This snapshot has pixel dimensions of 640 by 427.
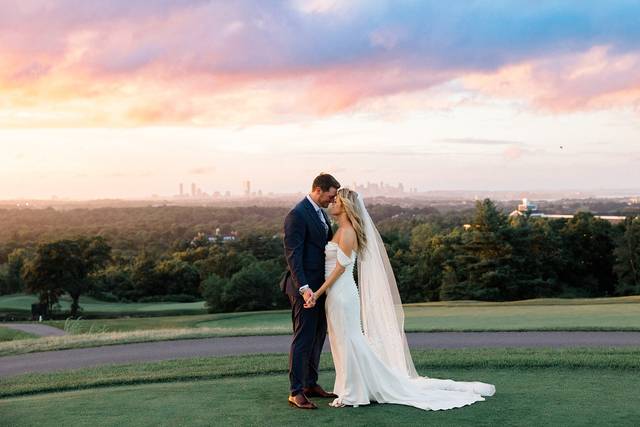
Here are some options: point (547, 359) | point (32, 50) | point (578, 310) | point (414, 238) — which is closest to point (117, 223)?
point (414, 238)

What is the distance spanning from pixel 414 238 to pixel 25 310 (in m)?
36.2

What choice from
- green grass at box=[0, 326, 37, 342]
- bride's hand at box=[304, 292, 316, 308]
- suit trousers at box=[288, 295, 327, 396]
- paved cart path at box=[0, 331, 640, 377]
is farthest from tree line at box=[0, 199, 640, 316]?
bride's hand at box=[304, 292, 316, 308]

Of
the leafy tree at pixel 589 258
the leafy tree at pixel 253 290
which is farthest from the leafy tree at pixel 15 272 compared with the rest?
the leafy tree at pixel 589 258

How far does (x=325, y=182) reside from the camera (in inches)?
308

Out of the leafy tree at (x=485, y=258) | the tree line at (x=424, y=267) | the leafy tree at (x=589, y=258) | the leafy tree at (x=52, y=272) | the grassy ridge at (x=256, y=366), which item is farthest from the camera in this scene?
the leafy tree at (x=589, y=258)

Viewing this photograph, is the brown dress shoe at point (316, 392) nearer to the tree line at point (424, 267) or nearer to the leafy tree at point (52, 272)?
the tree line at point (424, 267)

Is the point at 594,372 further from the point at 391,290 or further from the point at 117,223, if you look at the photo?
the point at 117,223

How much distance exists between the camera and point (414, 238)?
69.9 m

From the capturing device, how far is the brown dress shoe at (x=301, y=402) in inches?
298

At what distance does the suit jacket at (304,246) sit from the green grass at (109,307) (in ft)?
114

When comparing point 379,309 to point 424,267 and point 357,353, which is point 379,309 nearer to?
point 357,353

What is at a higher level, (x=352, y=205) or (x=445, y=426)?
(x=352, y=205)

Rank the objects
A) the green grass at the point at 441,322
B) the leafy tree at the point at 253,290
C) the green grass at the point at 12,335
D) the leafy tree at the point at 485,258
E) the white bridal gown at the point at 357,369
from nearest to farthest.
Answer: the white bridal gown at the point at 357,369, the green grass at the point at 441,322, the green grass at the point at 12,335, the leafy tree at the point at 253,290, the leafy tree at the point at 485,258

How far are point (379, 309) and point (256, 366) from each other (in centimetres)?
318
